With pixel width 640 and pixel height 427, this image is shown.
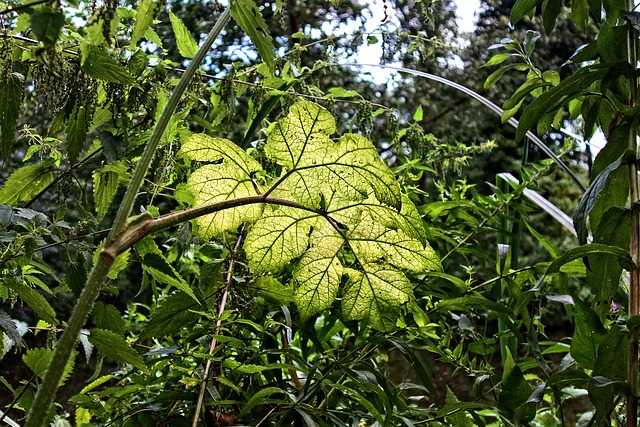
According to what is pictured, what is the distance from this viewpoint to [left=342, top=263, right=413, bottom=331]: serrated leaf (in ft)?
1.72

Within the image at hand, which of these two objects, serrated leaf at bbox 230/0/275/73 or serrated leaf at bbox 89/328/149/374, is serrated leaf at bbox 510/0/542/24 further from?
serrated leaf at bbox 89/328/149/374

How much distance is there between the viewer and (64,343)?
0.30 m

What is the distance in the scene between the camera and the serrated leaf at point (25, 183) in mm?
605

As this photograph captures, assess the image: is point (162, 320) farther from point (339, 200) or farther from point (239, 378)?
point (339, 200)

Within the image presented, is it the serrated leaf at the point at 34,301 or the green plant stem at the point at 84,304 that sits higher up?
the green plant stem at the point at 84,304

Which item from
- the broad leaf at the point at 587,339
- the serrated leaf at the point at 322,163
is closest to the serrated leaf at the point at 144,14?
the serrated leaf at the point at 322,163

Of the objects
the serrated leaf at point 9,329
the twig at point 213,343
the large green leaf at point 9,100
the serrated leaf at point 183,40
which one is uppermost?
the serrated leaf at point 183,40

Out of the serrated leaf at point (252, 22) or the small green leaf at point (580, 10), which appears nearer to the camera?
the serrated leaf at point (252, 22)

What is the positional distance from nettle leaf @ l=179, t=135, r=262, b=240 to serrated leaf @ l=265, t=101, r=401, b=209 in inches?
1.5

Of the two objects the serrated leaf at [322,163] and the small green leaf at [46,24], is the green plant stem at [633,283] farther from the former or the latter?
the small green leaf at [46,24]

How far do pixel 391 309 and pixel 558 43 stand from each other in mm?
4958

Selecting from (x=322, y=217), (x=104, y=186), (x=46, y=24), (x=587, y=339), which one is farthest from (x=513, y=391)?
(x=46, y=24)

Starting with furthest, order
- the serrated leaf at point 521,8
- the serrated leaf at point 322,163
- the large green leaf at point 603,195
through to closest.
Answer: the serrated leaf at point 521,8, the large green leaf at point 603,195, the serrated leaf at point 322,163

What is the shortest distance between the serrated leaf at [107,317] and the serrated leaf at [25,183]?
0.12 metres
